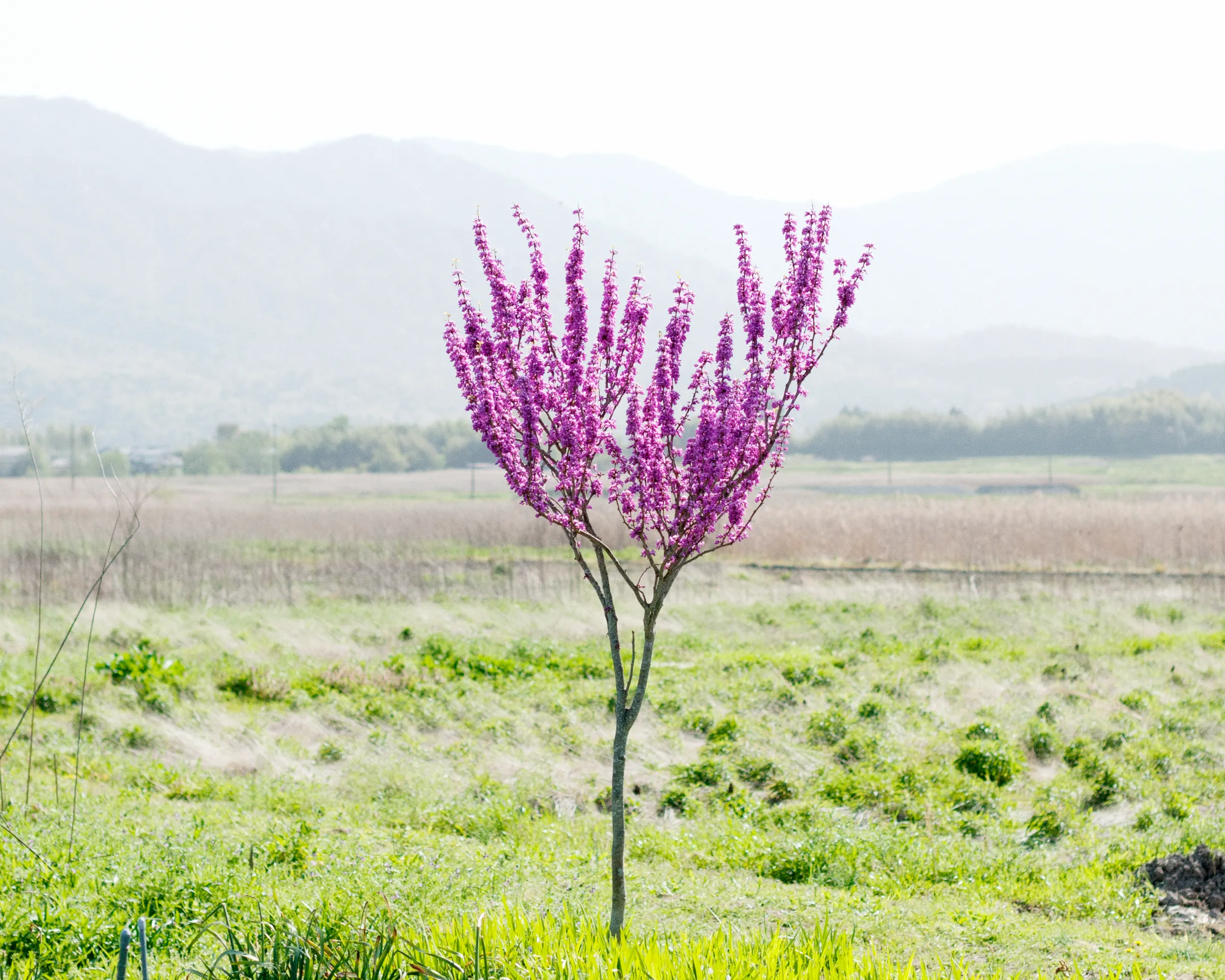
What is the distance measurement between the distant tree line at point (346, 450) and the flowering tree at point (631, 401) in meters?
108

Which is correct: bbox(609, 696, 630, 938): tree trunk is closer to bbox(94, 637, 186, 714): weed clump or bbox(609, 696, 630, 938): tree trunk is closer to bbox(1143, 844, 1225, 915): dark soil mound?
bbox(1143, 844, 1225, 915): dark soil mound

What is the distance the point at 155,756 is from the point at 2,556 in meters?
19.5

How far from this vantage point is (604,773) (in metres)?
10.9

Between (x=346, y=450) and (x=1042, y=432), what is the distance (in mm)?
77625

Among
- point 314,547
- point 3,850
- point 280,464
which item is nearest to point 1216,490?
point 314,547

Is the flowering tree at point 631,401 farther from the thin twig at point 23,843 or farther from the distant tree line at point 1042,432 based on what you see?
the distant tree line at point 1042,432

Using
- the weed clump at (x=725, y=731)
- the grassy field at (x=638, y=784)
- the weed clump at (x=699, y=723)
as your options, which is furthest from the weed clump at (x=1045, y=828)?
the weed clump at (x=699, y=723)

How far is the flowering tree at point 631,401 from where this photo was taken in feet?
16.9

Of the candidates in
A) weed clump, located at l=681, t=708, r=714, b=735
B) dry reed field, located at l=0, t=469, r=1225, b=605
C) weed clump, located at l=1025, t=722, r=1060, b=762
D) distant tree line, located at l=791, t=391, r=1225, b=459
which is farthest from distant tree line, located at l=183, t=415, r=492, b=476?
weed clump, located at l=1025, t=722, r=1060, b=762

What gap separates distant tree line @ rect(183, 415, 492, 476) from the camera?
365 ft

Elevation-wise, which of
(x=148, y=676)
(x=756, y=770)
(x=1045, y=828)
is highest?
(x=148, y=676)

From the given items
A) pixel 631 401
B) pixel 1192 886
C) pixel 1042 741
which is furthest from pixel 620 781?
pixel 1042 741

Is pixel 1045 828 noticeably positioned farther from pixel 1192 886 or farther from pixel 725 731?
pixel 725 731

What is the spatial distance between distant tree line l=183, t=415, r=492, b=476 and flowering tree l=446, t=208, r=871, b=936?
10755cm
